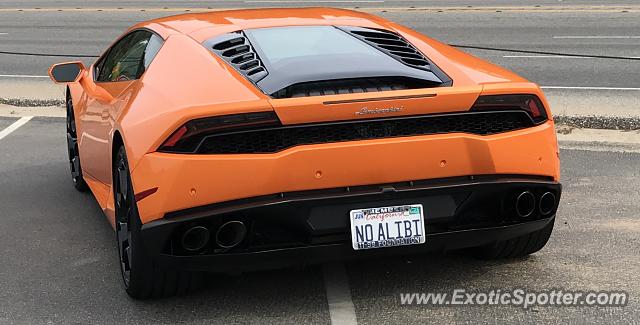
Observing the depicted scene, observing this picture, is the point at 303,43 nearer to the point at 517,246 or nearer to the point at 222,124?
the point at 222,124

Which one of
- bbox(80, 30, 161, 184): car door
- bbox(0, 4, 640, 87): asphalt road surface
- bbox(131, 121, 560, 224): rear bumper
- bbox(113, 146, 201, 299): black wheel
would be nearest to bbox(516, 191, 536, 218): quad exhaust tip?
bbox(131, 121, 560, 224): rear bumper

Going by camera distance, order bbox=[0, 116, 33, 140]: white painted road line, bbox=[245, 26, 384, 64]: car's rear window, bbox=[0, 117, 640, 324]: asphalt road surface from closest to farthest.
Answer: bbox=[0, 117, 640, 324]: asphalt road surface < bbox=[245, 26, 384, 64]: car's rear window < bbox=[0, 116, 33, 140]: white painted road line

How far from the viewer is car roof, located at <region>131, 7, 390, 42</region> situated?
4465 mm

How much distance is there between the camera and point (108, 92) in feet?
15.9

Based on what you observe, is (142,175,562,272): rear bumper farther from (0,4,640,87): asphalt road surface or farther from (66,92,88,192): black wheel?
(0,4,640,87): asphalt road surface

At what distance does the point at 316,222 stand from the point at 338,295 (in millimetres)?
641

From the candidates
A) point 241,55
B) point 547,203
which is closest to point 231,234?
point 241,55

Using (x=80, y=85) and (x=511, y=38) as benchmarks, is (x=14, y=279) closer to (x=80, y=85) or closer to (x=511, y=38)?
(x=80, y=85)

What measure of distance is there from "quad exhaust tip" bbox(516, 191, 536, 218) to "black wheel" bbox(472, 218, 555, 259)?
1.45ft

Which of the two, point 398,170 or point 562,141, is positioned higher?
point 398,170

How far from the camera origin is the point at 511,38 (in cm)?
1617

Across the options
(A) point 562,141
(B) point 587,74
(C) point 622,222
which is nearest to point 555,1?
(B) point 587,74

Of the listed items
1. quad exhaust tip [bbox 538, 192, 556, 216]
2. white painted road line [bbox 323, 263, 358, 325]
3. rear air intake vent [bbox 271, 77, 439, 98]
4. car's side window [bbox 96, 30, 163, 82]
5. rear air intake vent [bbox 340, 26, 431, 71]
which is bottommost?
white painted road line [bbox 323, 263, 358, 325]

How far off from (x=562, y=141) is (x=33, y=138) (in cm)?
490
